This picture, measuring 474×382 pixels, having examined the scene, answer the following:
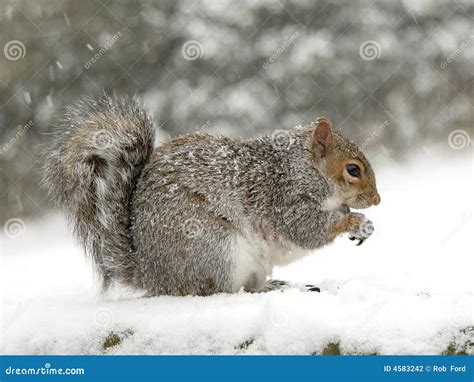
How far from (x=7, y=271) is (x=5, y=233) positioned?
1.44 meters

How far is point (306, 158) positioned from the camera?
290 centimetres

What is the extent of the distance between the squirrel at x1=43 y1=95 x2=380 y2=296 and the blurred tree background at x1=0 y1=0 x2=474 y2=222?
3.03 m

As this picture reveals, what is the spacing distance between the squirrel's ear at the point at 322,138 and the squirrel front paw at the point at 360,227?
0.29m

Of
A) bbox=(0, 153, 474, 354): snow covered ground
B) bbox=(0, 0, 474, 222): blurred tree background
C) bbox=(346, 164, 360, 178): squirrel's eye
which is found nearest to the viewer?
bbox=(0, 153, 474, 354): snow covered ground

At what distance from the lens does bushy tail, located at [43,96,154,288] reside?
278 cm

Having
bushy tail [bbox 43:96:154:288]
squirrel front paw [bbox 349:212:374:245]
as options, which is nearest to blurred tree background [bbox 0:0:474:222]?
bushy tail [bbox 43:96:154:288]

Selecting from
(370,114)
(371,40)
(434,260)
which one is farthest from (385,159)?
(434,260)

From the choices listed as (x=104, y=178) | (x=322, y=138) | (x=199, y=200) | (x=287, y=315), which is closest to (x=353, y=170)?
(x=322, y=138)

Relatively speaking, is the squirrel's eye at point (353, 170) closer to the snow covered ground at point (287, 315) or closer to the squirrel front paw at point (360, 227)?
the squirrel front paw at point (360, 227)

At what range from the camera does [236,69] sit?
6.23 meters

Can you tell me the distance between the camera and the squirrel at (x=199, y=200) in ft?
8.86

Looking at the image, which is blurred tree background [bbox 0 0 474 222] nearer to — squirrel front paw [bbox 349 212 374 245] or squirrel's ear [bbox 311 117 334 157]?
squirrel's ear [bbox 311 117 334 157]

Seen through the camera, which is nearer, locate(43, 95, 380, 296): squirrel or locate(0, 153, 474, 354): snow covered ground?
locate(0, 153, 474, 354): snow covered ground

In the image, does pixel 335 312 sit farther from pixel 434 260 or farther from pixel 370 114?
pixel 370 114
